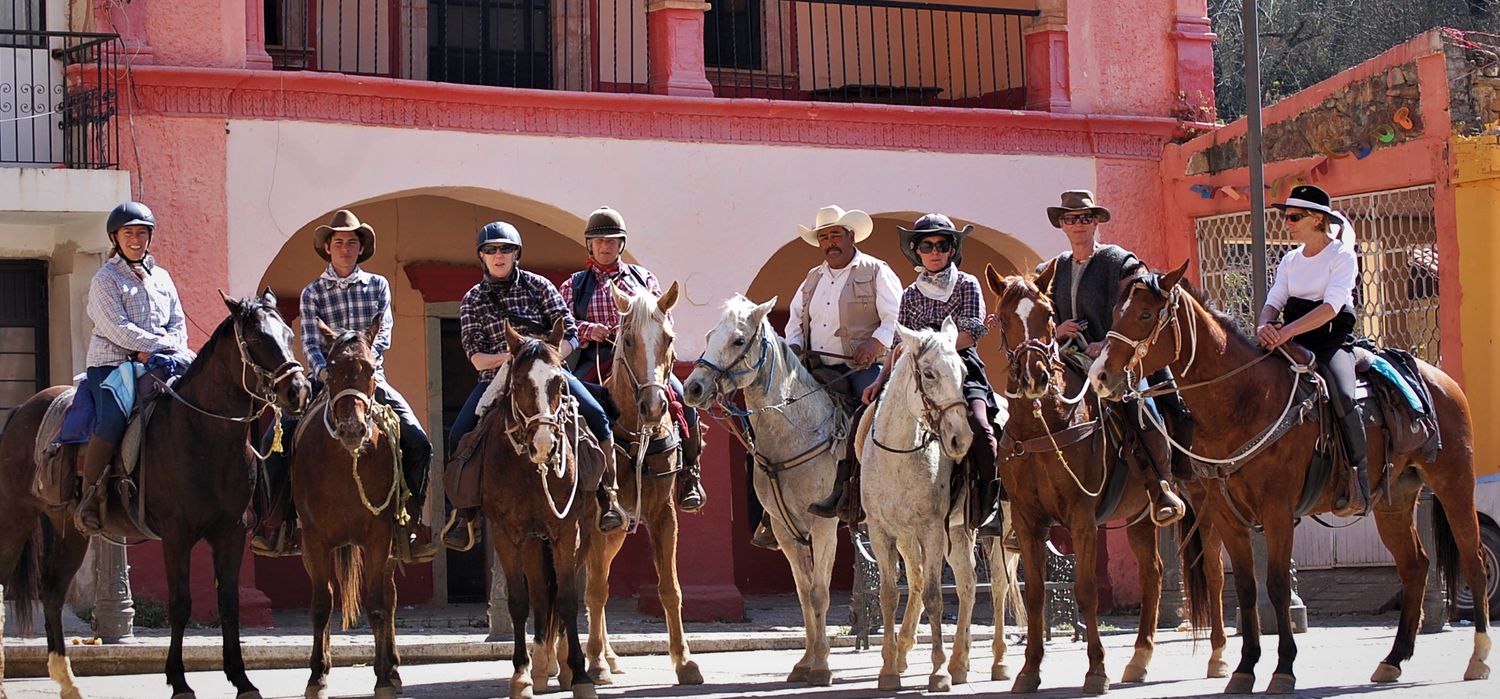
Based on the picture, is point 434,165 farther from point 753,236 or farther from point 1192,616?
point 1192,616

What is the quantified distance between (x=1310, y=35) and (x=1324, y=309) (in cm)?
1835

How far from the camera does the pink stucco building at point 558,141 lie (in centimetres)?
1544

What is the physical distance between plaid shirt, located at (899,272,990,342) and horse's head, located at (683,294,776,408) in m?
1.01

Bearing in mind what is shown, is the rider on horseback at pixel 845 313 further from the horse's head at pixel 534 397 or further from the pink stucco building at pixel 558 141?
the pink stucco building at pixel 558 141

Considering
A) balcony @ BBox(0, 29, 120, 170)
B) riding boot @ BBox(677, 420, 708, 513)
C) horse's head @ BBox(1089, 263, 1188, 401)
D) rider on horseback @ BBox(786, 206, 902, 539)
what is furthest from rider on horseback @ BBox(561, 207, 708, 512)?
balcony @ BBox(0, 29, 120, 170)

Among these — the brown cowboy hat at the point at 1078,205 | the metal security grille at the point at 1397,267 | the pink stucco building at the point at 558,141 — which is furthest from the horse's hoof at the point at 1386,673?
the pink stucco building at the point at 558,141

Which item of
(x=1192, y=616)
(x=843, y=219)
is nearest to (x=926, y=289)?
(x=843, y=219)

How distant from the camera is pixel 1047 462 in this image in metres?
10.8

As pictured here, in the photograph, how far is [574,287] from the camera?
12.7m

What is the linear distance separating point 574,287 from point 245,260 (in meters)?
4.05

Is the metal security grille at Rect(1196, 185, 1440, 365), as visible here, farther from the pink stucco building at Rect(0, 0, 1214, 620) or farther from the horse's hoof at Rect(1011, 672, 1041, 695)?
the horse's hoof at Rect(1011, 672, 1041, 695)

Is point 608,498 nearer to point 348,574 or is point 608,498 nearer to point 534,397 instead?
point 534,397

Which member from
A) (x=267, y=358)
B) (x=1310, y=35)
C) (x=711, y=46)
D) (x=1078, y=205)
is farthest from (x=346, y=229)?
(x=1310, y=35)

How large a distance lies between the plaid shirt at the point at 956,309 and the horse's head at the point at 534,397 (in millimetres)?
2567
